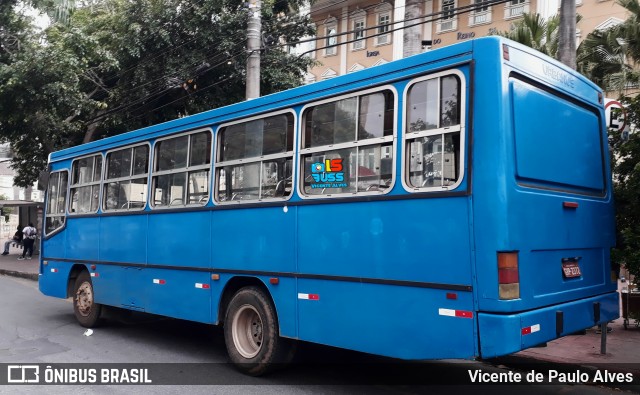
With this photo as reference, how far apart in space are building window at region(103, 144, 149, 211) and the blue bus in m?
0.68

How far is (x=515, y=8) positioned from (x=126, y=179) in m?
20.2

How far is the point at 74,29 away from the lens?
1619 centimetres

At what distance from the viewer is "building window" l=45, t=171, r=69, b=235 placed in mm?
9883

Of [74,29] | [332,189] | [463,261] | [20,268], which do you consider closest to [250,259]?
[332,189]

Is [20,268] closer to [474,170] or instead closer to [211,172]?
[211,172]

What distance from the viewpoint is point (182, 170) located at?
7281mm

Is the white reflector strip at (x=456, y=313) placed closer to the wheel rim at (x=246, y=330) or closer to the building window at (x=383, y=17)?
the wheel rim at (x=246, y=330)

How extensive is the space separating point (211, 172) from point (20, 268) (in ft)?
53.1

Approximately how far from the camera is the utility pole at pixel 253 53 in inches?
455

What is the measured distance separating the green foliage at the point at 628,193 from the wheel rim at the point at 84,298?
770 cm

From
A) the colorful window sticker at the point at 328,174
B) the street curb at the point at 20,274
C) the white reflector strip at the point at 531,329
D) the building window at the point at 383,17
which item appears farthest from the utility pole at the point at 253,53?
the building window at the point at 383,17

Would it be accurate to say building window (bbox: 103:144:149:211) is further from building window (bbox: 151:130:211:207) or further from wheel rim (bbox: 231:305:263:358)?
wheel rim (bbox: 231:305:263:358)

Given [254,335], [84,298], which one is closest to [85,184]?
[84,298]

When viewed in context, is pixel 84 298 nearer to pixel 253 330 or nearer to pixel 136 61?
pixel 253 330
